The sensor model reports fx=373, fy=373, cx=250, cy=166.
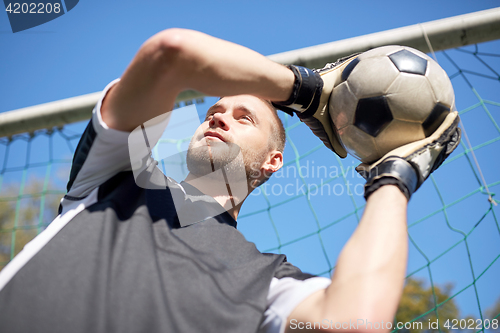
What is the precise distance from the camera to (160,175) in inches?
61.9

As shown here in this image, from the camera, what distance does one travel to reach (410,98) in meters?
1.47

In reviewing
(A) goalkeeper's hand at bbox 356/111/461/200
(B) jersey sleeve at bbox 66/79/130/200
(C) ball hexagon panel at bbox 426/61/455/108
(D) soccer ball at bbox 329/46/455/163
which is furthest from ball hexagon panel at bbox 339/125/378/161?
(B) jersey sleeve at bbox 66/79/130/200

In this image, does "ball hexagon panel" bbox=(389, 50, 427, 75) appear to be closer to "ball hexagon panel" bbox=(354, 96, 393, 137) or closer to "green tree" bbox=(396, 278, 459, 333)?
"ball hexagon panel" bbox=(354, 96, 393, 137)

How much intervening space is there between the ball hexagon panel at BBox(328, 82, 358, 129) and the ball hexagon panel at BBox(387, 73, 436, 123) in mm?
145

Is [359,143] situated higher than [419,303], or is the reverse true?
[359,143]

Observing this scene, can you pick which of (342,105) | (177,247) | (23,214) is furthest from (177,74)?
(23,214)

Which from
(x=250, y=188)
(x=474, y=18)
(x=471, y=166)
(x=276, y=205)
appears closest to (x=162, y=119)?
(x=250, y=188)

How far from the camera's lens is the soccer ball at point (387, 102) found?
143cm

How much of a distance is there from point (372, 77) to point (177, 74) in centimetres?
81

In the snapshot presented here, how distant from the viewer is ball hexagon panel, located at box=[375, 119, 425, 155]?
4.62 ft

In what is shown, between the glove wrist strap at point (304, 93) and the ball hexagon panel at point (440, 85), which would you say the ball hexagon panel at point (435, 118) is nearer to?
the ball hexagon panel at point (440, 85)

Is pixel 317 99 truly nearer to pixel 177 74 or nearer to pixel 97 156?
pixel 177 74

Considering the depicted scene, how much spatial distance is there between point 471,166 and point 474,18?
1180 mm

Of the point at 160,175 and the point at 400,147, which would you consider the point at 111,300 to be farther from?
the point at 400,147
